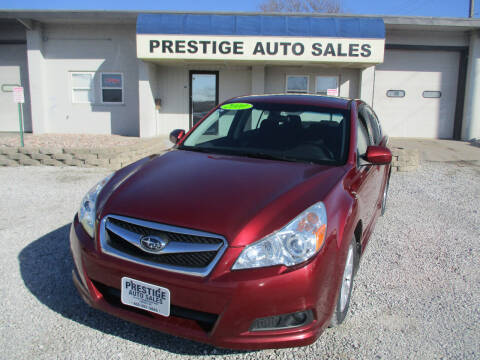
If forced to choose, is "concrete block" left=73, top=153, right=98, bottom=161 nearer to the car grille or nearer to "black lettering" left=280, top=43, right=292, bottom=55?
the car grille

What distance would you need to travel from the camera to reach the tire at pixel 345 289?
2.63 metres

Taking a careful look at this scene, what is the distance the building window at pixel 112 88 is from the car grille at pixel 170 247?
1335cm

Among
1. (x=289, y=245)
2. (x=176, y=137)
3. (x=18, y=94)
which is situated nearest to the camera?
(x=289, y=245)

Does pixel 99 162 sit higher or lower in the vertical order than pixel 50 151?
lower

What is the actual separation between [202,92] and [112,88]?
3350 mm

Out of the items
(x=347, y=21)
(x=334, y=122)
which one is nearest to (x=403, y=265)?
(x=334, y=122)

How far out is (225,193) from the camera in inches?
100

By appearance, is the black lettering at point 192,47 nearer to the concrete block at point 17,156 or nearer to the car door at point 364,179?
the concrete block at point 17,156

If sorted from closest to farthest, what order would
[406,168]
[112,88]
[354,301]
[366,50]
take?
[354,301] < [406,168] < [366,50] < [112,88]

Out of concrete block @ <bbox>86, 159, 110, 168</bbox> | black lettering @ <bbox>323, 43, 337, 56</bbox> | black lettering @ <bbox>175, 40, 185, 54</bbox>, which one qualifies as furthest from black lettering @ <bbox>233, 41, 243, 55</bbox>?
concrete block @ <bbox>86, 159, 110, 168</bbox>

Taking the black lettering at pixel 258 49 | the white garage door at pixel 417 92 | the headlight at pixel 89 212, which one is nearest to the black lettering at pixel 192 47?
the black lettering at pixel 258 49

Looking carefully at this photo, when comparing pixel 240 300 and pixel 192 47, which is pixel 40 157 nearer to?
pixel 192 47

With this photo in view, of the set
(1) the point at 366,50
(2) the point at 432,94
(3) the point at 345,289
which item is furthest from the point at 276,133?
(2) the point at 432,94

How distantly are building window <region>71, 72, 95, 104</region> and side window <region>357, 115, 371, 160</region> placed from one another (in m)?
13.1
